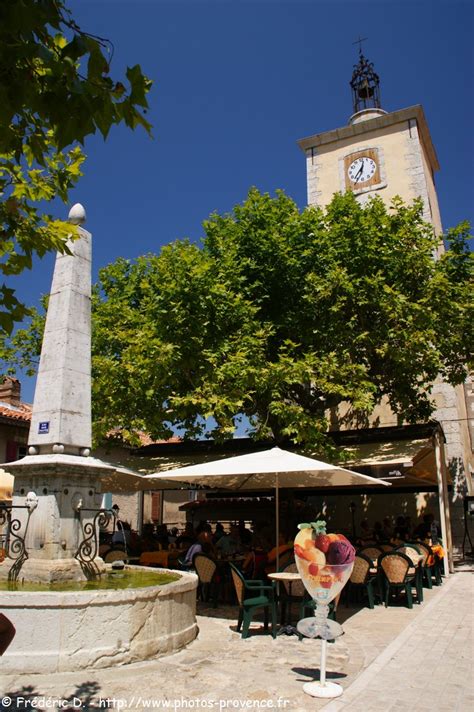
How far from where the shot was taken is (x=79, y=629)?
5523 mm

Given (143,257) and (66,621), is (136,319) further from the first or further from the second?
(66,621)

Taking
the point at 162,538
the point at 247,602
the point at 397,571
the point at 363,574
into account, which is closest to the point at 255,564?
the point at 363,574

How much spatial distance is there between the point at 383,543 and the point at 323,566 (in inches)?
241

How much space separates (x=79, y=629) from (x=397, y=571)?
582cm

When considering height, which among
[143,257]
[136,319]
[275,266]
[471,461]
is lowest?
[471,461]

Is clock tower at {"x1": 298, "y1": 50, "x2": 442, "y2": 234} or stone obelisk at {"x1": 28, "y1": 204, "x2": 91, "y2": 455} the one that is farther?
clock tower at {"x1": 298, "y1": 50, "x2": 442, "y2": 234}

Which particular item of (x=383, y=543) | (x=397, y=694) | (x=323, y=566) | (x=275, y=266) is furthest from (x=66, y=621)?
(x=275, y=266)

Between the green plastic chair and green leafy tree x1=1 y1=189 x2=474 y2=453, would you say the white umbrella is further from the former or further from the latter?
green leafy tree x1=1 y1=189 x2=474 y2=453

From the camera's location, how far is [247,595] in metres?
8.10

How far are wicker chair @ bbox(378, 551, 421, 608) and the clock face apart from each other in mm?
18299

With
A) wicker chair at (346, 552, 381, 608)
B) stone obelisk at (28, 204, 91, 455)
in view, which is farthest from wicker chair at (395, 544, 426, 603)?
stone obelisk at (28, 204, 91, 455)

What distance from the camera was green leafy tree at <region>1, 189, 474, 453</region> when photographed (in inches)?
492

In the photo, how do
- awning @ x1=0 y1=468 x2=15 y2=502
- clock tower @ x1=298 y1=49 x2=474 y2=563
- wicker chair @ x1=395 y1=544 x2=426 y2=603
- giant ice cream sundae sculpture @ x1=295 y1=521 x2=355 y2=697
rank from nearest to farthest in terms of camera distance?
giant ice cream sundae sculpture @ x1=295 y1=521 x2=355 y2=697 → wicker chair @ x1=395 y1=544 x2=426 y2=603 → awning @ x1=0 y1=468 x2=15 y2=502 → clock tower @ x1=298 y1=49 x2=474 y2=563

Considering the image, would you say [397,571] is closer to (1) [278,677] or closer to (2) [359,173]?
(1) [278,677]
